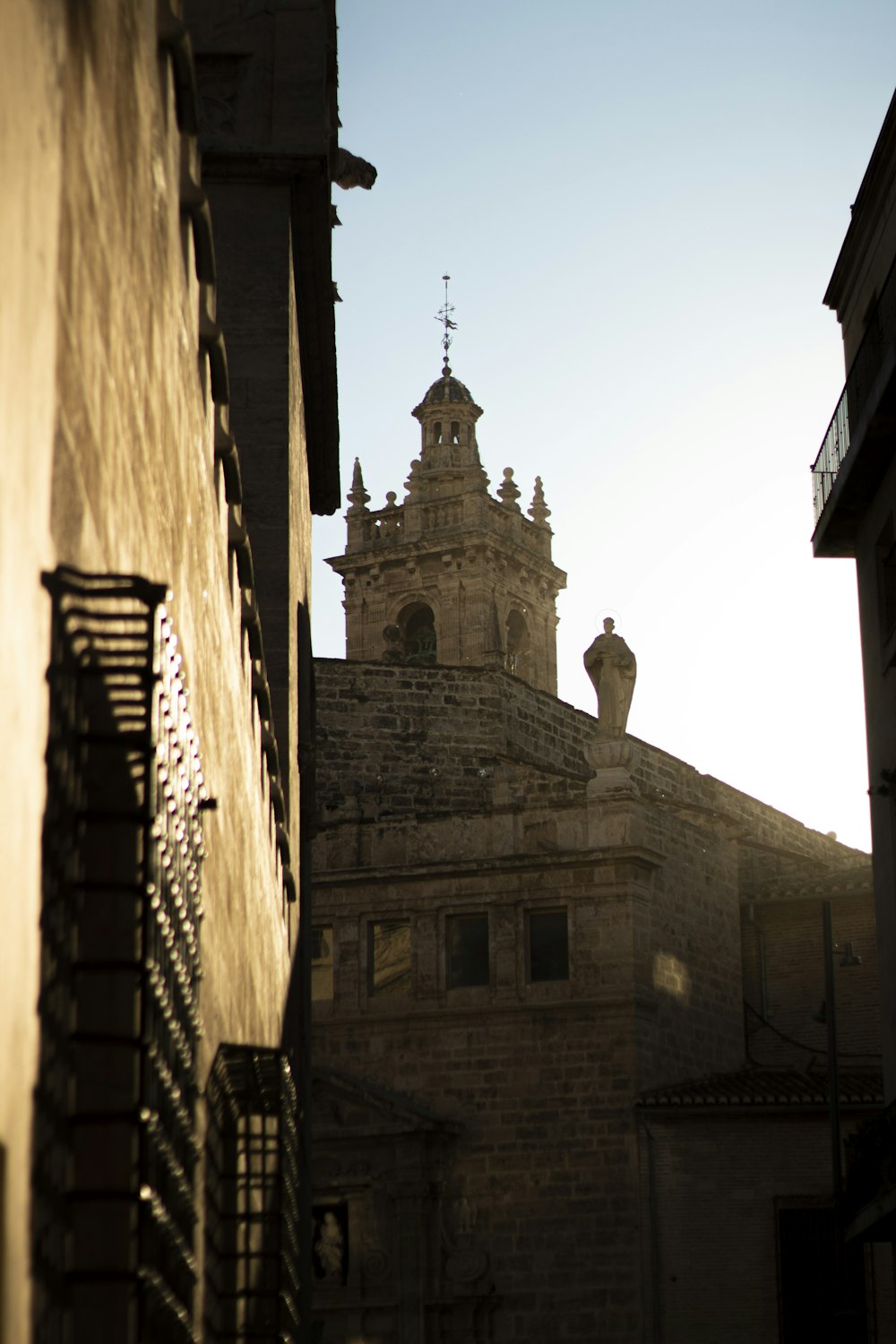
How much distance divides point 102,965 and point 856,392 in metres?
18.5

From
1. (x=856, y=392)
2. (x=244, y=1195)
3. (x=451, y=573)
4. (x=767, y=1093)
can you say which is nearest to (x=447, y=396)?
(x=451, y=573)

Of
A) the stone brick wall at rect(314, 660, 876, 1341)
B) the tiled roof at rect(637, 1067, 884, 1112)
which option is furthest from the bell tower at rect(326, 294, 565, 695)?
the tiled roof at rect(637, 1067, 884, 1112)

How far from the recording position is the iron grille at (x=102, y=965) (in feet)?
13.0

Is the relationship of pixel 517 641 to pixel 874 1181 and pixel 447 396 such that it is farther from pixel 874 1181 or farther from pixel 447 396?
pixel 874 1181

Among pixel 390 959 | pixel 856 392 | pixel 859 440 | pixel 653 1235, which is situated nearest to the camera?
pixel 859 440

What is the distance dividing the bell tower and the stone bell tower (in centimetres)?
2

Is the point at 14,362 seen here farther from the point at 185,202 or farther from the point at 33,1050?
the point at 185,202

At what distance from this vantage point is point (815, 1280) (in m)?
31.1

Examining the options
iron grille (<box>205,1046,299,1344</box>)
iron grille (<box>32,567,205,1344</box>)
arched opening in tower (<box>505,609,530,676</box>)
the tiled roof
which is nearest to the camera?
iron grille (<box>32,567,205,1344</box>)

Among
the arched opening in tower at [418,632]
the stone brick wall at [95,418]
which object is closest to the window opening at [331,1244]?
the arched opening in tower at [418,632]

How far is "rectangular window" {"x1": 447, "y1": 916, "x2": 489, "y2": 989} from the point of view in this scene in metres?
34.7

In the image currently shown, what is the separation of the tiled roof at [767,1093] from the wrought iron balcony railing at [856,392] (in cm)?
1142

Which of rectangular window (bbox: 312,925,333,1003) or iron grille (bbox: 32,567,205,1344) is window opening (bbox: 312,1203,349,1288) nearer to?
rectangular window (bbox: 312,925,333,1003)

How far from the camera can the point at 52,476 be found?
12.8ft
